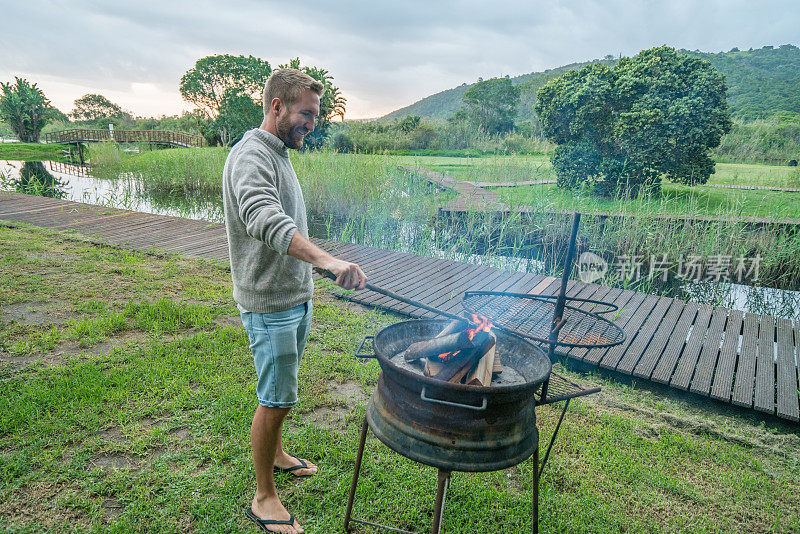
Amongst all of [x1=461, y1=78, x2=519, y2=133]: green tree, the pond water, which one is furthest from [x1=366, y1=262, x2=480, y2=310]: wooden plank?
[x1=461, y1=78, x2=519, y2=133]: green tree

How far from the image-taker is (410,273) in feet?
18.6

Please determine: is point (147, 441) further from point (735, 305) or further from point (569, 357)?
point (735, 305)

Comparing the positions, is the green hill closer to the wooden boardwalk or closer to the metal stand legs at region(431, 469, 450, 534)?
the wooden boardwalk

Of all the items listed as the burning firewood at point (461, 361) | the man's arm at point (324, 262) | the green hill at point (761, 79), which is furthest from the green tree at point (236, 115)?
the burning firewood at point (461, 361)

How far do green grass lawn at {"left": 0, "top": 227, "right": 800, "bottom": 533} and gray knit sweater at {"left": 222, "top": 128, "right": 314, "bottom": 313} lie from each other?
1.11 metres

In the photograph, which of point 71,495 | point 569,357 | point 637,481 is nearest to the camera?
point 71,495

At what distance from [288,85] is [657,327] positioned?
156 inches

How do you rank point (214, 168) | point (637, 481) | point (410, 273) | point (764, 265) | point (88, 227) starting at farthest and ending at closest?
1. point (214, 168)
2. point (88, 227)
3. point (764, 265)
4. point (410, 273)
5. point (637, 481)

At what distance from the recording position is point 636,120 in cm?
958

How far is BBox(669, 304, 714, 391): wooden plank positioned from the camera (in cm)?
333

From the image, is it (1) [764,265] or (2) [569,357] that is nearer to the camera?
(2) [569,357]

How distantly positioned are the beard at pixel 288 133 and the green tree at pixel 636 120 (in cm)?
815

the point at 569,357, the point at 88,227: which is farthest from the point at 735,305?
the point at 88,227

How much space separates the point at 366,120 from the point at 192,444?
91.7 feet
